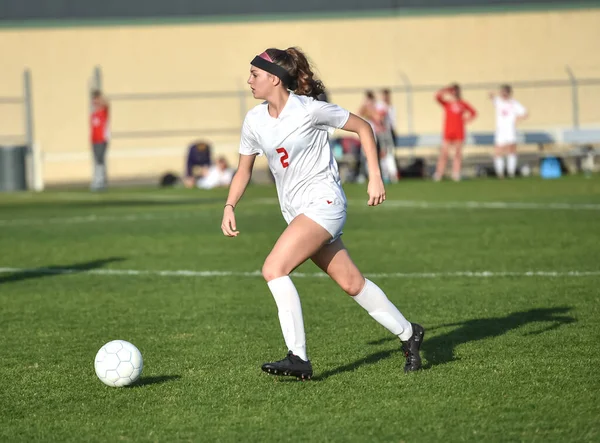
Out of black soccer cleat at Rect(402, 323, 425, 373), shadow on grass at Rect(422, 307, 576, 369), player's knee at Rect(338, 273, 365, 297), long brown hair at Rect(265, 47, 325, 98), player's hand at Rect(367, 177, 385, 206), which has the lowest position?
shadow on grass at Rect(422, 307, 576, 369)

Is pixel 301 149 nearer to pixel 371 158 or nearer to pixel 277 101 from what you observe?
pixel 277 101

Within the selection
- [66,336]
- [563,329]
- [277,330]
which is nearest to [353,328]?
[277,330]

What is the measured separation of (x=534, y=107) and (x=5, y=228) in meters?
23.0

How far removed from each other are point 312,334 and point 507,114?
2045 centimetres

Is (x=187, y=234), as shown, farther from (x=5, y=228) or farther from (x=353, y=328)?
(x=353, y=328)

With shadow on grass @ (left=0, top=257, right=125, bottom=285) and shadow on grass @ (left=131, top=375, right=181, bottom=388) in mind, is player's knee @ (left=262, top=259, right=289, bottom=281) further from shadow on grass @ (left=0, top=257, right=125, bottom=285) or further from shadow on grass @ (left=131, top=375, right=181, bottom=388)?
shadow on grass @ (left=0, top=257, right=125, bottom=285)

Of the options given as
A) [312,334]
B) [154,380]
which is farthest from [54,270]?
[154,380]

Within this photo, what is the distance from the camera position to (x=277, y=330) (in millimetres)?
8078

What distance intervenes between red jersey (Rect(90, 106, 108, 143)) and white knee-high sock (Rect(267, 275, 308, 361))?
21.3m

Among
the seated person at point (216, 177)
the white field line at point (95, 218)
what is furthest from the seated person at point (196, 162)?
the white field line at point (95, 218)

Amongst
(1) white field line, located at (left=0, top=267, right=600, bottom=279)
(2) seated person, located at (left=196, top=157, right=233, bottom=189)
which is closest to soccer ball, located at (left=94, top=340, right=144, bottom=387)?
(1) white field line, located at (left=0, top=267, right=600, bottom=279)

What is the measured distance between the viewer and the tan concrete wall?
35719 millimetres

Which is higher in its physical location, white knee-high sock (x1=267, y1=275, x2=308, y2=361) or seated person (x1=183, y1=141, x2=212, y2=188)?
white knee-high sock (x1=267, y1=275, x2=308, y2=361)

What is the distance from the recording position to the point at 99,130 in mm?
26859
